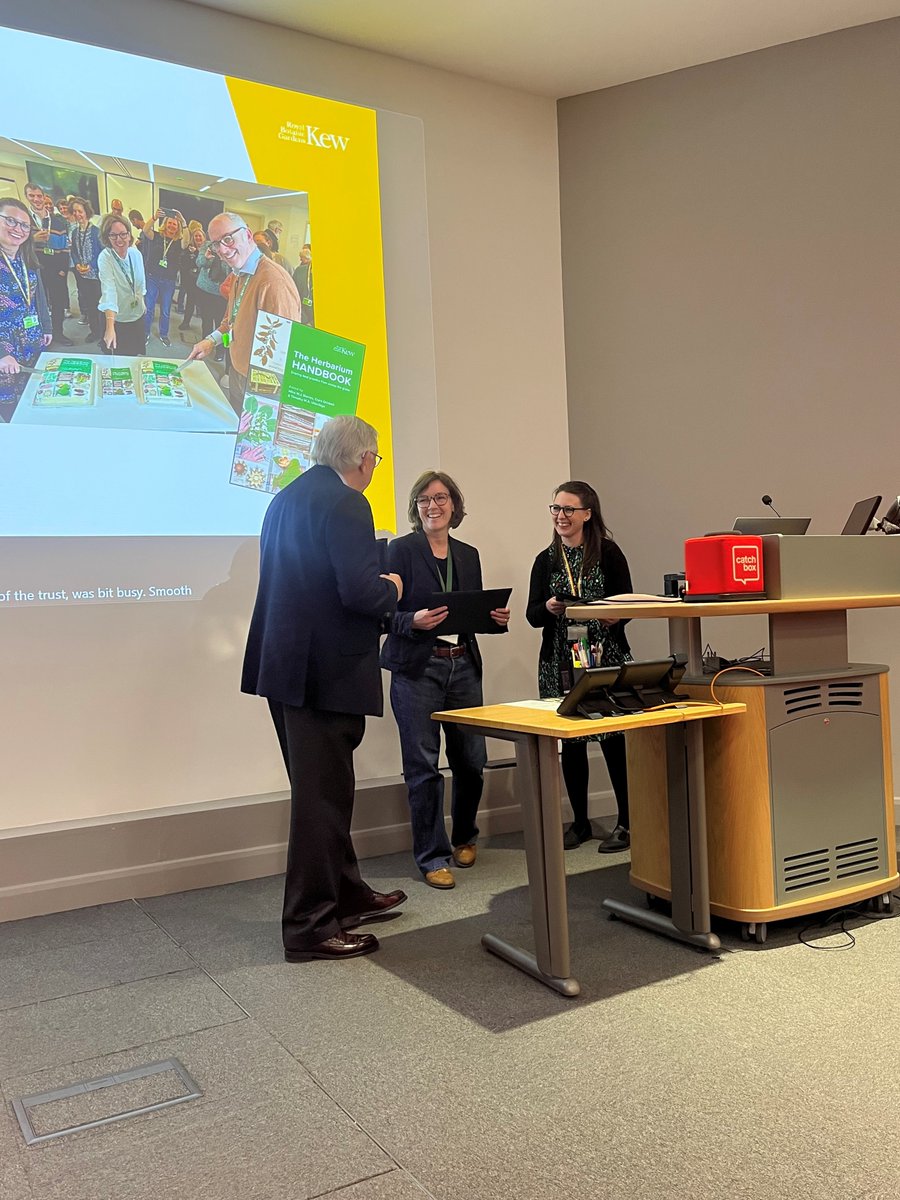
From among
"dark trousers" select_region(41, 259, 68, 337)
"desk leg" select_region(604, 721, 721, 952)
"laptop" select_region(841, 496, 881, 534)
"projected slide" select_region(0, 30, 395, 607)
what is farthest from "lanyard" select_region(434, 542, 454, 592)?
"dark trousers" select_region(41, 259, 68, 337)

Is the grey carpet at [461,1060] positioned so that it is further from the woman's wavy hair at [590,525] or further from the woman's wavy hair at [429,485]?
the woman's wavy hair at [429,485]

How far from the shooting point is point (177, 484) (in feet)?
13.4

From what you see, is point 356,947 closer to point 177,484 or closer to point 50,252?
point 177,484

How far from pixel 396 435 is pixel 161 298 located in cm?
120

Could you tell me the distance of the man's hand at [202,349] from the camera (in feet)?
13.5

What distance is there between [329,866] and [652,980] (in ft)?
3.15

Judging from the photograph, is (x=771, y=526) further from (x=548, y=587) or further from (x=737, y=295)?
(x=737, y=295)

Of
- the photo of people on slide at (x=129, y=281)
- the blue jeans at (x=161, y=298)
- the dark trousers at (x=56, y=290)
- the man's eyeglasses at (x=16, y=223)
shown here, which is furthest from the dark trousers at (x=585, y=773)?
the man's eyeglasses at (x=16, y=223)

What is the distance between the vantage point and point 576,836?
426 centimetres

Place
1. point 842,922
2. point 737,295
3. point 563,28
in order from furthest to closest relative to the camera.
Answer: point 737,295
point 563,28
point 842,922

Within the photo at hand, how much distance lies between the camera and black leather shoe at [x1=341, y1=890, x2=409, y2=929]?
10.7 ft

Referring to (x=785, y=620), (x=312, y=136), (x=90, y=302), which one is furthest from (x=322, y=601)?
(x=312, y=136)

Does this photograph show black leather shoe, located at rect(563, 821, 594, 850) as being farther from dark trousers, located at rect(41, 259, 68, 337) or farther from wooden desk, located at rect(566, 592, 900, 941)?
dark trousers, located at rect(41, 259, 68, 337)

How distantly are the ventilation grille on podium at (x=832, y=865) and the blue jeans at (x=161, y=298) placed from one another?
3033 millimetres
